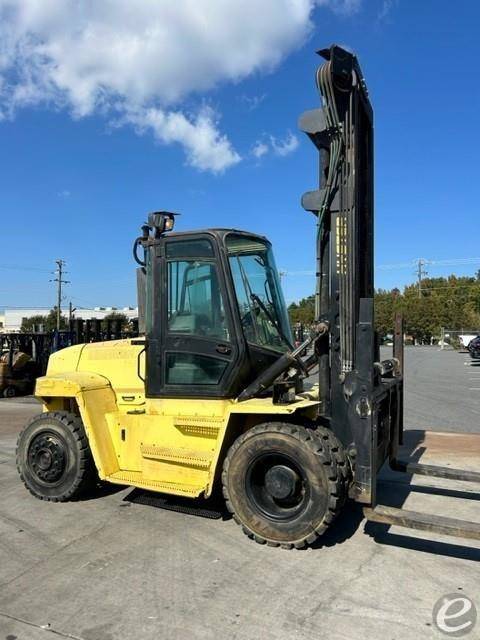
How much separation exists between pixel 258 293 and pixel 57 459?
8.98 ft

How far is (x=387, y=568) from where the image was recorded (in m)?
4.16

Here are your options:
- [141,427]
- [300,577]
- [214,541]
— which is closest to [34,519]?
[141,427]

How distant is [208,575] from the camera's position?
13.3 ft

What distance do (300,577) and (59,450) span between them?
2.99 metres

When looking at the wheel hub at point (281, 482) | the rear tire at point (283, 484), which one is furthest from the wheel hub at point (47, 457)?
the wheel hub at point (281, 482)

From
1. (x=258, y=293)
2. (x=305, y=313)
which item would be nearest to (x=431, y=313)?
(x=305, y=313)

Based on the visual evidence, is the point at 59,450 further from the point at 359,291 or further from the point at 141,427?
the point at 359,291

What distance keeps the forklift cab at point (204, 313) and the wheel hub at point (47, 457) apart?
1.27 m

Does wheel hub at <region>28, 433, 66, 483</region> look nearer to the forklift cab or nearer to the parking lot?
the parking lot

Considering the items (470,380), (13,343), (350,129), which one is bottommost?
(470,380)

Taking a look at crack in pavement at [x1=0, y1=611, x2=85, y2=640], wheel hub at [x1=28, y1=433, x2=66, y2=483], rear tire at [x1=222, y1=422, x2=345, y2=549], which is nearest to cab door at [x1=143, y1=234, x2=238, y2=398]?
rear tire at [x1=222, y1=422, x2=345, y2=549]

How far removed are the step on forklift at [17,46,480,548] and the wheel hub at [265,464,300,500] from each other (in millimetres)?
12

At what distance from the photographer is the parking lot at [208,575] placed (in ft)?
11.1

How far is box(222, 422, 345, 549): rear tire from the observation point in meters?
4.31
